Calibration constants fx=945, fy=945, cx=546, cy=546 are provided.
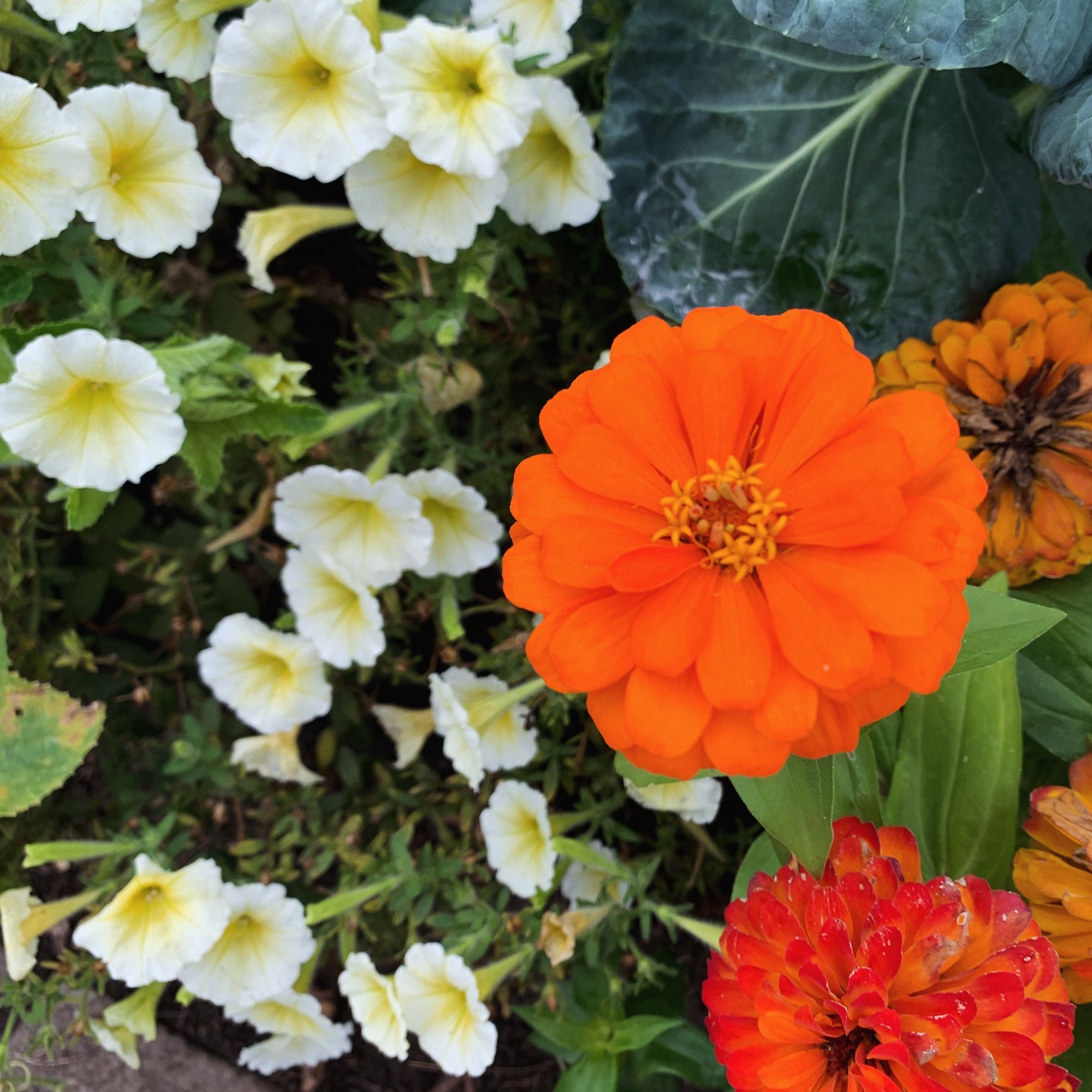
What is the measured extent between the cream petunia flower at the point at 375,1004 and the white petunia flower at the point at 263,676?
12.1 inches

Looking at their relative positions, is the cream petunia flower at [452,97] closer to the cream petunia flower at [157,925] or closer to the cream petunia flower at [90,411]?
the cream petunia flower at [90,411]

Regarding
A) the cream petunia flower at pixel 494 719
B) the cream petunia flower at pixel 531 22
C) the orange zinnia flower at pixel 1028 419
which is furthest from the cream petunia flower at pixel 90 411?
the orange zinnia flower at pixel 1028 419

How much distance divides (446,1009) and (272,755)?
0.41m

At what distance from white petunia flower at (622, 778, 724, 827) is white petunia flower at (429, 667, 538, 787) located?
145mm

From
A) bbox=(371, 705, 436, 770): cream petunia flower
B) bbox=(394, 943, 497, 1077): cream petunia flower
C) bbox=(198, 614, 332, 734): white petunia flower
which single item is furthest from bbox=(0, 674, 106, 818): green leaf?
bbox=(394, 943, 497, 1077): cream petunia flower

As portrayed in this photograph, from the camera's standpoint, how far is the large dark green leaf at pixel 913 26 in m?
0.77

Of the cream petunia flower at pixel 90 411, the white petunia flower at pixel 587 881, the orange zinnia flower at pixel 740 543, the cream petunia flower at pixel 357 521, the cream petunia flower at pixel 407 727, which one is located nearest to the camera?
the orange zinnia flower at pixel 740 543

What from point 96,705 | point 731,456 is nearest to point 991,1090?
point 731,456

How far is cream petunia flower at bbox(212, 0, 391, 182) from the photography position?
3.07ft

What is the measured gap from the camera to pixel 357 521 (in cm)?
116

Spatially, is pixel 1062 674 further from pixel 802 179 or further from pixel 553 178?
pixel 553 178

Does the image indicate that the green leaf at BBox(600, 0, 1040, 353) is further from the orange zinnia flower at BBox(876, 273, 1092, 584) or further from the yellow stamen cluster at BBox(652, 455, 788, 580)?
the yellow stamen cluster at BBox(652, 455, 788, 580)

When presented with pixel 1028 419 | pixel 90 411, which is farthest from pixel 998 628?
pixel 90 411

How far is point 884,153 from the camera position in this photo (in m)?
1.12
